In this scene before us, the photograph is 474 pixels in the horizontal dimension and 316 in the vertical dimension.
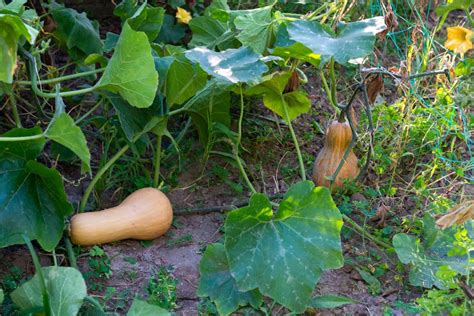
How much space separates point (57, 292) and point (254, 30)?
1.07m

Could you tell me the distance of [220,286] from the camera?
1.93m

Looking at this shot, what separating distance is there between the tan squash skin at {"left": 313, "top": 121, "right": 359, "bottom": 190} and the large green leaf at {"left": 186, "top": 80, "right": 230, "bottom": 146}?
341mm

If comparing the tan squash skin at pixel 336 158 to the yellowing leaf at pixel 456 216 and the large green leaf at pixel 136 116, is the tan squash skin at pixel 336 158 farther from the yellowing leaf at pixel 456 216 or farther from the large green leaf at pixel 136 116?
the yellowing leaf at pixel 456 216

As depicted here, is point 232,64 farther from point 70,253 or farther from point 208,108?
point 70,253

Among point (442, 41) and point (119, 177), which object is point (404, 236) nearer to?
point (119, 177)

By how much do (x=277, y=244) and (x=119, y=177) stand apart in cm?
72

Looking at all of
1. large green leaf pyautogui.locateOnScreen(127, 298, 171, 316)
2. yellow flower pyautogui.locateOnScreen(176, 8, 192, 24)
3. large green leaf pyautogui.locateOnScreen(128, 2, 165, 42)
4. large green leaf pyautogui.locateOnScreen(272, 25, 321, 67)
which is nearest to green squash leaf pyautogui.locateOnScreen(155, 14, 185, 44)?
yellow flower pyautogui.locateOnScreen(176, 8, 192, 24)

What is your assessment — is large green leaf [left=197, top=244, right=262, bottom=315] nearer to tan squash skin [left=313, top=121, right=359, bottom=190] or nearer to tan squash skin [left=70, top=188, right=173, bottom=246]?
tan squash skin [left=70, top=188, right=173, bottom=246]

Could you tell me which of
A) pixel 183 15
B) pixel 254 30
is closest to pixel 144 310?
pixel 254 30

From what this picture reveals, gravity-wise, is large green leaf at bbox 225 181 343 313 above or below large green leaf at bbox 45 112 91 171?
below

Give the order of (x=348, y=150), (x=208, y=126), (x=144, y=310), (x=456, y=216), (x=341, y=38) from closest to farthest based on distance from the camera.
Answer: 1. (x=456, y=216)
2. (x=144, y=310)
3. (x=341, y=38)
4. (x=348, y=150)
5. (x=208, y=126)

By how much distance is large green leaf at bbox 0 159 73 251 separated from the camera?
6.49 ft

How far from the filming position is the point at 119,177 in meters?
2.42

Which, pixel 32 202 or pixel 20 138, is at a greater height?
pixel 20 138
